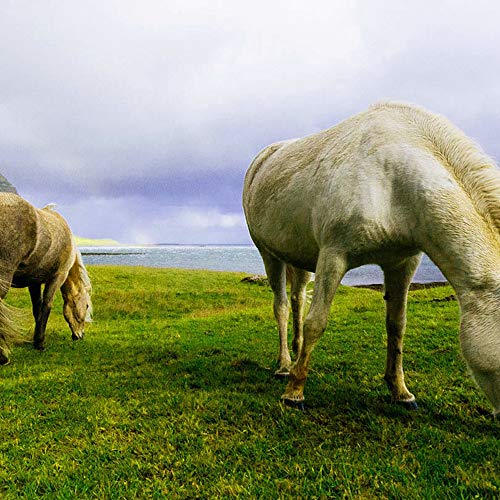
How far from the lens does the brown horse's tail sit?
18.7 ft

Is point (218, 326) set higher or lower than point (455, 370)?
lower

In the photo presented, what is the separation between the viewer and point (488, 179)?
3.08 metres

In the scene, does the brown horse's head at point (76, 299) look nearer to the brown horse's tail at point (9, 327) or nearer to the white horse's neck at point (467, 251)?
the brown horse's tail at point (9, 327)

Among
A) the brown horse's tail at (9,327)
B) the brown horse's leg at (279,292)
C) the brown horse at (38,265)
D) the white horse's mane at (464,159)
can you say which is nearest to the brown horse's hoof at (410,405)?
the brown horse's leg at (279,292)

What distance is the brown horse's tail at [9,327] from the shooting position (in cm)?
570

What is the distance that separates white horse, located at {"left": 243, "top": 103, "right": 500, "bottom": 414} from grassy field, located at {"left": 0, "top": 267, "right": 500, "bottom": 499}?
0.53 meters

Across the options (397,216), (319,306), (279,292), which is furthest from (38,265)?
(397,216)

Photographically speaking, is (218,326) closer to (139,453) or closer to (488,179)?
(139,453)

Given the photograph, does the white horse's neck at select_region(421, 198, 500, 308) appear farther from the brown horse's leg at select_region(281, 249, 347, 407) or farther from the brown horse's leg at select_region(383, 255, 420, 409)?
the brown horse's leg at select_region(383, 255, 420, 409)

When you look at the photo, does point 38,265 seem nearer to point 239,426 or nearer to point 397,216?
point 239,426

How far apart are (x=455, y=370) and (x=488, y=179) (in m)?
3.11

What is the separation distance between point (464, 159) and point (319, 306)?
68.1 inches

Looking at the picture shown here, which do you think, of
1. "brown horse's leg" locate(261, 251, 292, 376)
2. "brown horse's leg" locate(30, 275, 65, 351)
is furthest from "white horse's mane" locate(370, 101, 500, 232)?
"brown horse's leg" locate(30, 275, 65, 351)

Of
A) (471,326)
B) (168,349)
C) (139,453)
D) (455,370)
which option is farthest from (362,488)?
(168,349)
